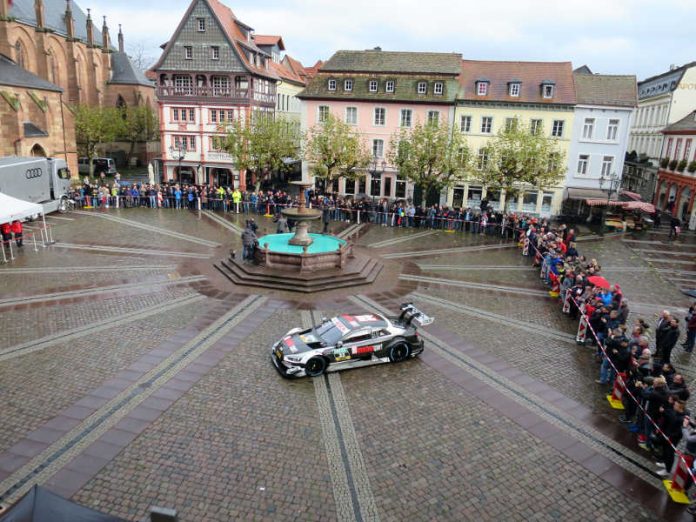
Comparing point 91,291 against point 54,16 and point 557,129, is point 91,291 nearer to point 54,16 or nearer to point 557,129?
point 557,129

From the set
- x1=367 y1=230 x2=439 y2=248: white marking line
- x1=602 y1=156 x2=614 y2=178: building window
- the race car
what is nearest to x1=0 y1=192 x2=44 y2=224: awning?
the race car

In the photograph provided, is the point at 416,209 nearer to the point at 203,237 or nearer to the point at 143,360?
the point at 203,237

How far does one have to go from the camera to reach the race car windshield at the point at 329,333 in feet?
46.6

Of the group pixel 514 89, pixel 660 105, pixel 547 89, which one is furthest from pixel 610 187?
pixel 660 105

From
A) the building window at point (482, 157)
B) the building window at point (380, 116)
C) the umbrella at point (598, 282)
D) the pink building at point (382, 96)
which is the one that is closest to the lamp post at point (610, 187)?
the building window at point (482, 157)

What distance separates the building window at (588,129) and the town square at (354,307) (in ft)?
0.50

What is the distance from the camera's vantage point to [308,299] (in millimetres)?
20156

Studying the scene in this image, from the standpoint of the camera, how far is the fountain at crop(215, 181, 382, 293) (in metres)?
21.4

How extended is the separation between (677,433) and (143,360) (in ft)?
41.9

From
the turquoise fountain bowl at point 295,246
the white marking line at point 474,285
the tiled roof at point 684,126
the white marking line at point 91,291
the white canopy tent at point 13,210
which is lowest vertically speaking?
the white marking line at point 91,291

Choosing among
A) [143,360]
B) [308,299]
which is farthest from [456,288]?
[143,360]

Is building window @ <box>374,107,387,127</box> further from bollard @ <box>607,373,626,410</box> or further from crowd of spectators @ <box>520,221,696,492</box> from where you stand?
bollard @ <box>607,373,626,410</box>

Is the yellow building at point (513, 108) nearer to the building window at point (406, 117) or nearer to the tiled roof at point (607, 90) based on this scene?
the tiled roof at point (607, 90)

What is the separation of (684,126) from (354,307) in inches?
1494
